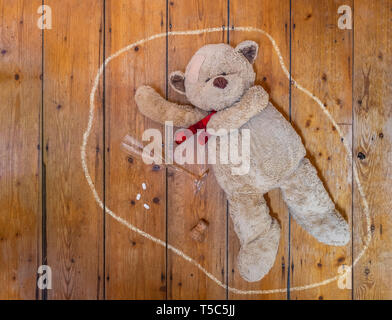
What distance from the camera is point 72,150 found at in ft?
3.18

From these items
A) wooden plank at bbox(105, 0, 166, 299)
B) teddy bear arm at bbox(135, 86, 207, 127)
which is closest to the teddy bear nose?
teddy bear arm at bbox(135, 86, 207, 127)

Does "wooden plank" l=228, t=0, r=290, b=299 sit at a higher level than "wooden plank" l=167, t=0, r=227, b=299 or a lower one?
higher

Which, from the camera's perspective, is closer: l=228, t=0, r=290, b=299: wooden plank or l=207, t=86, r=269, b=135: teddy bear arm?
l=207, t=86, r=269, b=135: teddy bear arm

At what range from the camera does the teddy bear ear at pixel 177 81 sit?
2.87ft

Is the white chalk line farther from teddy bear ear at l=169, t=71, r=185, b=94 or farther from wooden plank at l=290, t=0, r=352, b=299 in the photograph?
teddy bear ear at l=169, t=71, r=185, b=94

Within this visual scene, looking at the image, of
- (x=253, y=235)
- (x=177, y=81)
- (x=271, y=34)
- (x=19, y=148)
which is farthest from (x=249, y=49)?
(x=19, y=148)

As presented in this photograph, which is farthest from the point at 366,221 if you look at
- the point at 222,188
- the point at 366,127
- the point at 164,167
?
the point at 164,167

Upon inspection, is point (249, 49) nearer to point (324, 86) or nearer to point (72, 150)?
point (324, 86)

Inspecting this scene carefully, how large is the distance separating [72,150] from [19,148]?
0.20 meters

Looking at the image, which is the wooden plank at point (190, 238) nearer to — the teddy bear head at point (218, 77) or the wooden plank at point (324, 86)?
the teddy bear head at point (218, 77)

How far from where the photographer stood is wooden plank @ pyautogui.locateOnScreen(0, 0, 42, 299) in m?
0.96

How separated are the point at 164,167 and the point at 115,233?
0.31 metres

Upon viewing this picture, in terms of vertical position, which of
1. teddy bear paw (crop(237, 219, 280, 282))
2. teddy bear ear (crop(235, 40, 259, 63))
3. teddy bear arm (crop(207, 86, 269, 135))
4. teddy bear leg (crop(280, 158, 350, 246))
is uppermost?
teddy bear ear (crop(235, 40, 259, 63))

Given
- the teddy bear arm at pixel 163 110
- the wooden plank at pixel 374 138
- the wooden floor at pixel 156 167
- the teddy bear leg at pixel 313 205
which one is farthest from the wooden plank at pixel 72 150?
the wooden plank at pixel 374 138
